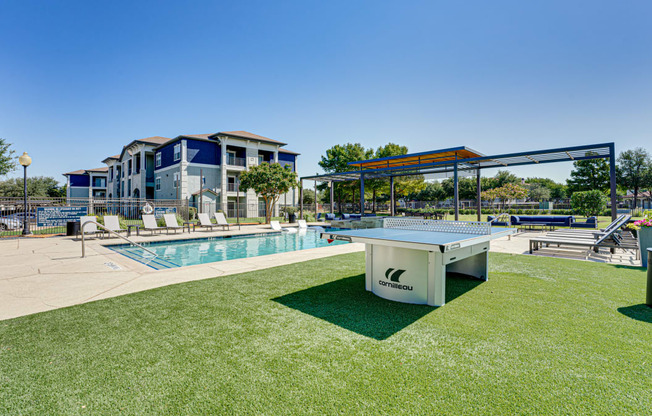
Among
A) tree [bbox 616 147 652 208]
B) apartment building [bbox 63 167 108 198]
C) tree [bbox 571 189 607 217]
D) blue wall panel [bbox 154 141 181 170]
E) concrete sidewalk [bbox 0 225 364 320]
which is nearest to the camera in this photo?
concrete sidewalk [bbox 0 225 364 320]

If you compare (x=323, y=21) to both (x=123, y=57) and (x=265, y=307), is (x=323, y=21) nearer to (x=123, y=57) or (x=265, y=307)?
(x=123, y=57)

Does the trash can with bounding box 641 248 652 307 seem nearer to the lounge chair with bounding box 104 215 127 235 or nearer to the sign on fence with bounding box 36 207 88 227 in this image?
the lounge chair with bounding box 104 215 127 235

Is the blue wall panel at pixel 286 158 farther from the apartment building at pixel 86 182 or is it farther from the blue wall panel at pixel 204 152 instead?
the apartment building at pixel 86 182

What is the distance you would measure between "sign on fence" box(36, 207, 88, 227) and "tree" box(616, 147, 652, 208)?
2603 inches

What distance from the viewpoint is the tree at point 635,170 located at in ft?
140

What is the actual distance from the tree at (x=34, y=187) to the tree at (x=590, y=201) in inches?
2973

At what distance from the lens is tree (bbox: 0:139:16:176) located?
2645 centimetres

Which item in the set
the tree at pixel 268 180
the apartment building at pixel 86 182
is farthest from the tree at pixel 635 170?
the apartment building at pixel 86 182

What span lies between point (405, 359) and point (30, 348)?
4002mm

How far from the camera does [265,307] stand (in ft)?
14.3

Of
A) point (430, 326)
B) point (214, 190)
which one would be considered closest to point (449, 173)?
point (430, 326)

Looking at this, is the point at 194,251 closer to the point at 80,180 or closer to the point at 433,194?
the point at 80,180

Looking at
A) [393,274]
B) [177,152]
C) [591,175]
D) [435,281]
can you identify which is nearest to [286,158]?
[177,152]

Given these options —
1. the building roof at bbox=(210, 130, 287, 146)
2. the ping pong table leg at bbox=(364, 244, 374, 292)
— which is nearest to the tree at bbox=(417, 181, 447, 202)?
the building roof at bbox=(210, 130, 287, 146)
